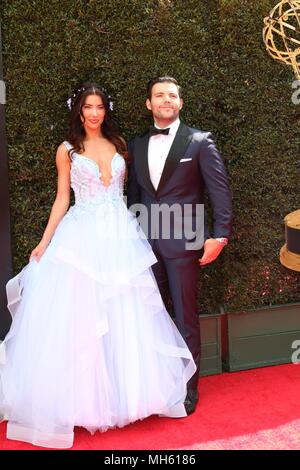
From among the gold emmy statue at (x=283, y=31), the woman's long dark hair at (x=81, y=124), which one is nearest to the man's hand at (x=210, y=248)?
the woman's long dark hair at (x=81, y=124)

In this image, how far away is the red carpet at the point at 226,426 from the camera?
2873mm

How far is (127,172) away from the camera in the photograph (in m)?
3.40

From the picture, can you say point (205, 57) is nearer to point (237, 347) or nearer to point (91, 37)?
point (91, 37)

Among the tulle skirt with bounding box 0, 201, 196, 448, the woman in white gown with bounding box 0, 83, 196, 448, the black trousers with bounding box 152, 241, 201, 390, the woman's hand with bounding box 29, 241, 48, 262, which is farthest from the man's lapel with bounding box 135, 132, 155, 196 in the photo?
the woman's hand with bounding box 29, 241, 48, 262

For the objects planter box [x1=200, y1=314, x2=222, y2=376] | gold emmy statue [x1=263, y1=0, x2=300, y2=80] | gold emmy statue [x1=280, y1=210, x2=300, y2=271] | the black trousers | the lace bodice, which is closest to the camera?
gold emmy statue [x1=280, y1=210, x2=300, y2=271]

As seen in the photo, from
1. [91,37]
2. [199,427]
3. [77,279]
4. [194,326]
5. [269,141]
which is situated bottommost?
[199,427]

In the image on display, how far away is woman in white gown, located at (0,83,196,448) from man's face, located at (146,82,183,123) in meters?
0.30

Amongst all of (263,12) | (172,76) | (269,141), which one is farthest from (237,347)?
(263,12)

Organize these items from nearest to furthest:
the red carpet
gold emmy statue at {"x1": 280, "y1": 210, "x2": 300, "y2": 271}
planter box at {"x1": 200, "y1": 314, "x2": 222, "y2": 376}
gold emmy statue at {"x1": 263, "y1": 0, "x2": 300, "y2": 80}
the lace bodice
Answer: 1. gold emmy statue at {"x1": 280, "y1": 210, "x2": 300, "y2": 271}
2. gold emmy statue at {"x1": 263, "y1": 0, "x2": 300, "y2": 80}
3. the red carpet
4. the lace bodice
5. planter box at {"x1": 200, "y1": 314, "x2": 222, "y2": 376}

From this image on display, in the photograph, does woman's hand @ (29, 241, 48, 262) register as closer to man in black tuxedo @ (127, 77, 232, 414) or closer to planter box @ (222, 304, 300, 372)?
man in black tuxedo @ (127, 77, 232, 414)

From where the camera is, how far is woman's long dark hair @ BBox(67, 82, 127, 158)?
10.6 feet

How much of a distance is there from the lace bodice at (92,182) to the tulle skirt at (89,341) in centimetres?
7

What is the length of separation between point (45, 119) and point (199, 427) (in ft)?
6.59

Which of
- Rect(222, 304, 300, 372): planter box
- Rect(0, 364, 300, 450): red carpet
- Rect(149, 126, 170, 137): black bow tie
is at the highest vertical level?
Rect(149, 126, 170, 137): black bow tie
